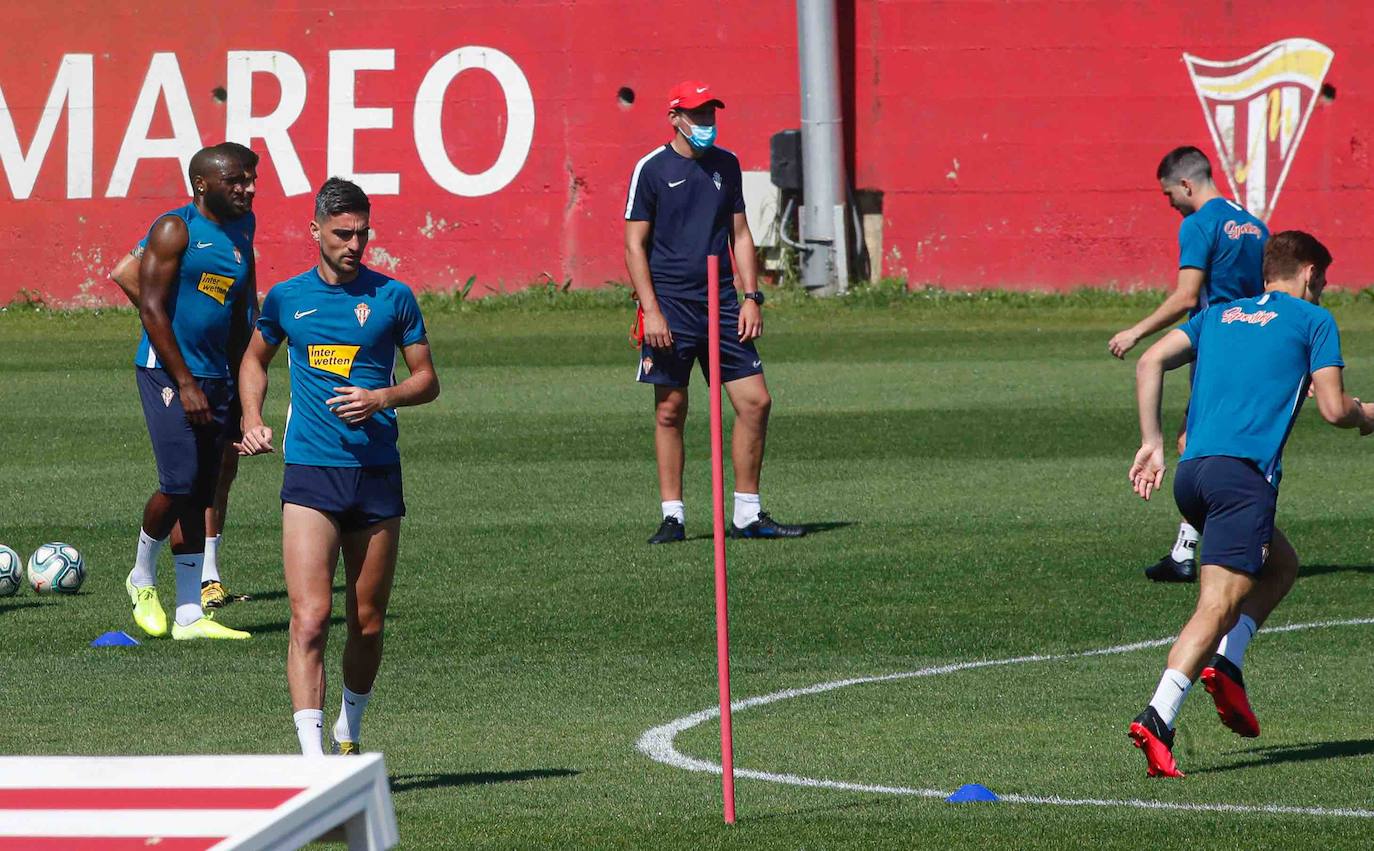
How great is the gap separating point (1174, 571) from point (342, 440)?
5.30 meters

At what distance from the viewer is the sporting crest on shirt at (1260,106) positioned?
27.9 m

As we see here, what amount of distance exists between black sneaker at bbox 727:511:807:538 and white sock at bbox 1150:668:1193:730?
571cm

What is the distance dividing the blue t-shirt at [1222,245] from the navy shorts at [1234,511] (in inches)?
138

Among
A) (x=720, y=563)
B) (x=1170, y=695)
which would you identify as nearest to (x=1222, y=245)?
(x=1170, y=695)

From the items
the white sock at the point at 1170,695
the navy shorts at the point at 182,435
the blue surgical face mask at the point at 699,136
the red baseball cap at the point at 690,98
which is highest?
the red baseball cap at the point at 690,98

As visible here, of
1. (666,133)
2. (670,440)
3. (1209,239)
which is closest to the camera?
(1209,239)

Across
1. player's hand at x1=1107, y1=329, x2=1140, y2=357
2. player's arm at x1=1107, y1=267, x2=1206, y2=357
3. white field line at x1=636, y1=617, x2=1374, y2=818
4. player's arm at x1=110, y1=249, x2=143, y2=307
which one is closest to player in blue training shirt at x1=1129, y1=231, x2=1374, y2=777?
white field line at x1=636, y1=617, x2=1374, y2=818

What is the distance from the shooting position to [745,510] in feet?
42.7

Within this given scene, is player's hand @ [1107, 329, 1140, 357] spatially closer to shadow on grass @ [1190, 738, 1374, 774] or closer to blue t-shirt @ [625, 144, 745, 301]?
shadow on grass @ [1190, 738, 1374, 774]

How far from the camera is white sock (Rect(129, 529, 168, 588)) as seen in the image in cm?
1048

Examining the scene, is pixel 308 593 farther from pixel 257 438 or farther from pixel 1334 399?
pixel 1334 399

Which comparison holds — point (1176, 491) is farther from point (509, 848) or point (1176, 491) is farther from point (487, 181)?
point (487, 181)

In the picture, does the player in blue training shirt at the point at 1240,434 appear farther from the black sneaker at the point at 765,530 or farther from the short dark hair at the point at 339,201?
the black sneaker at the point at 765,530

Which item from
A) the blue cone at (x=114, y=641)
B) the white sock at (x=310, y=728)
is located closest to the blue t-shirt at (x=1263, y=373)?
the white sock at (x=310, y=728)
